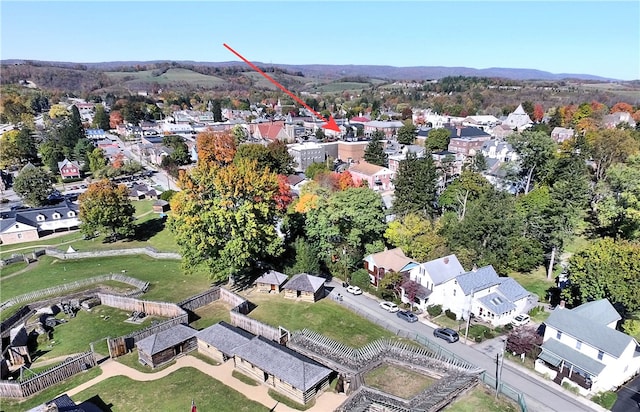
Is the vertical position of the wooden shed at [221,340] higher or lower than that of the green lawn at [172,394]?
higher

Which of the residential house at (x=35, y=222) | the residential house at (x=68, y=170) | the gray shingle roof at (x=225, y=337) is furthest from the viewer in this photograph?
the residential house at (x=68, y=170)

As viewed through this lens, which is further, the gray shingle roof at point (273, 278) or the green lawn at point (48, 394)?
the gray shingle roof at point (273, 278)

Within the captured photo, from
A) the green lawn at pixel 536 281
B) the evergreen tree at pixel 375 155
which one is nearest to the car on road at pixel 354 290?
the green lawn at pixel 536 281

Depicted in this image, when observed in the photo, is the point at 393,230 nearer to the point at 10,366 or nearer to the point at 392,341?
the point at 392,341

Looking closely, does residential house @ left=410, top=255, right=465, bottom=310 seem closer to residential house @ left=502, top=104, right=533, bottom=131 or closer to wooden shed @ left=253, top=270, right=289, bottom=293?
wooden shed @ left=253, top=270, right=289, bottom=293

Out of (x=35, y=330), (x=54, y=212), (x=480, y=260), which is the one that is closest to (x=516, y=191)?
(x=480, y=260)

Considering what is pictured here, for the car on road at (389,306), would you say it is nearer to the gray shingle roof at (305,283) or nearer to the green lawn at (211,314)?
the gray shingle roof at (305,283)

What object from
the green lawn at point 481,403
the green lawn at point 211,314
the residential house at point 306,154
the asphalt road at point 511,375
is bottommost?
the green lawn at point 211,314

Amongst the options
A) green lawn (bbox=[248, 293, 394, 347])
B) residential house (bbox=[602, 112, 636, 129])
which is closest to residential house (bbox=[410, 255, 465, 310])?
green lawn (bbox=[248, 293, 394, 347])
